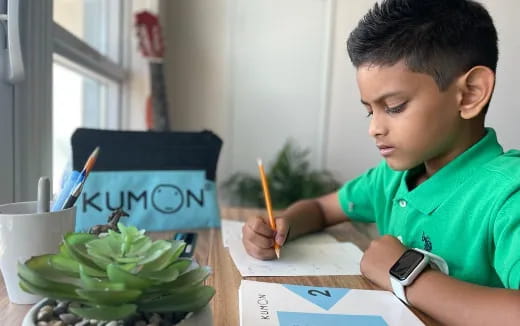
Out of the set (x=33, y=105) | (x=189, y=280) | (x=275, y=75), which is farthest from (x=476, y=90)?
(x=275, y=75)

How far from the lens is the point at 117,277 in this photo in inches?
9.8

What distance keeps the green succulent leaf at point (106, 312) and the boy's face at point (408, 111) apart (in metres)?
0.42

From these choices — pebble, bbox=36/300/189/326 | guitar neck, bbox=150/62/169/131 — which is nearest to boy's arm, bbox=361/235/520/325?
pebble, bbox=36/300/189/326

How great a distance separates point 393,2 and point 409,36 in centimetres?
7

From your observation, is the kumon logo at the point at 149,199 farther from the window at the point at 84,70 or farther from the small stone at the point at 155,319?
the small stone at the point at 155,319

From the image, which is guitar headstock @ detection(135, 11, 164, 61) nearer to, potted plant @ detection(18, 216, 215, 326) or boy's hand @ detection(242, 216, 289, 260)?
boy's hand @ detection(242, 216, 289, 260)

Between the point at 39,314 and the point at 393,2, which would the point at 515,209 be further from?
the point at 39,314

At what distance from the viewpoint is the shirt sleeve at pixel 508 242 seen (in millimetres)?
433

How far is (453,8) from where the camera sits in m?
0.58

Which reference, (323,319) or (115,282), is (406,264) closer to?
(323,319)

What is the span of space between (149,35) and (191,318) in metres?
1.28

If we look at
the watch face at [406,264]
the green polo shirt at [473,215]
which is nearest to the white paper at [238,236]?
the green polo shirt at [473,215]

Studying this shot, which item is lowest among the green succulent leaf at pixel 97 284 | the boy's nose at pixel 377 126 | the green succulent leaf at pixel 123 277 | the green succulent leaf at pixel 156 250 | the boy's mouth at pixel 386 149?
the green succulent leaf at pixel 97 284

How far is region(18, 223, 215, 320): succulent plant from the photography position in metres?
0.25
